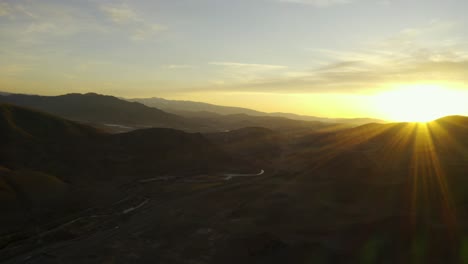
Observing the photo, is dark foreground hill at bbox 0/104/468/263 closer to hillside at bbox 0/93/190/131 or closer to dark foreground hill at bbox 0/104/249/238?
dark foreground hill at bbox 0/104/249/238

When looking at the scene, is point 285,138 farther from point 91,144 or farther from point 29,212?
point 29,212

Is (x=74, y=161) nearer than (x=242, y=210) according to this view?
No

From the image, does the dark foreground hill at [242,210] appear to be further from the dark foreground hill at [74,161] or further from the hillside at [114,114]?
the hillside at [114,114]

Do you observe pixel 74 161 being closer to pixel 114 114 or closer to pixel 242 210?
pixel 242 210

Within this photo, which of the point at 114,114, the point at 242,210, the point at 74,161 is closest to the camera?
the point at 242,210

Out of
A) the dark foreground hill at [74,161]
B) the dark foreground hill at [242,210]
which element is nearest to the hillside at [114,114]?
the dark foreground hill at [74,161]

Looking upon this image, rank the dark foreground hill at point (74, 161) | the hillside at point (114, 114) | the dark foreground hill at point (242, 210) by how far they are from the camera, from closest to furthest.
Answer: the dark foreground hill at point (242, 210), the dark foreground hill at point (74, 161), the hillside at point (114, 114)

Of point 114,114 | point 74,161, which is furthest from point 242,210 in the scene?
point 114,114

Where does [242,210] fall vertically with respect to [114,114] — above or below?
below

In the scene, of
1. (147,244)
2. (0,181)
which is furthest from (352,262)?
(0,181)
